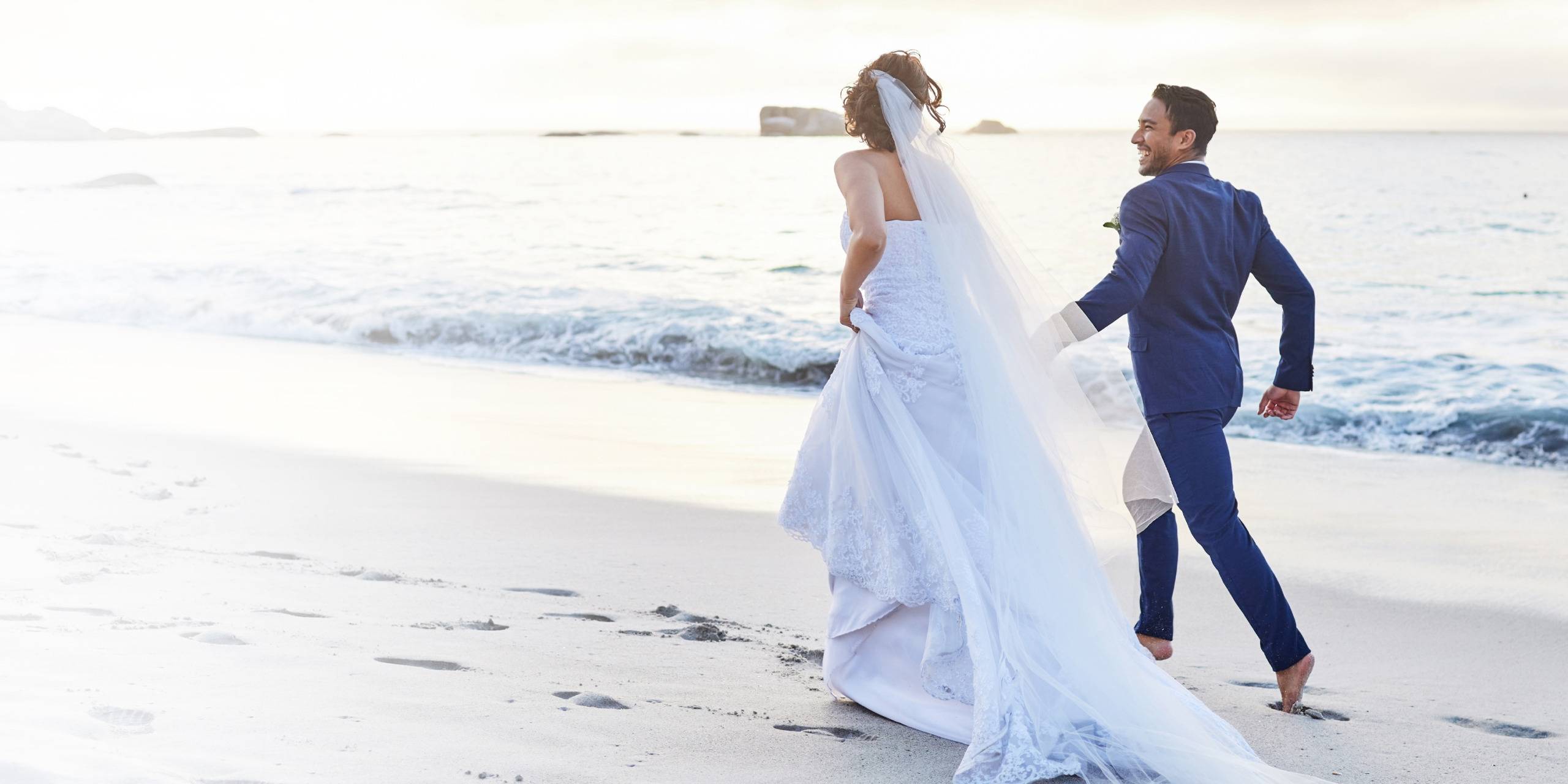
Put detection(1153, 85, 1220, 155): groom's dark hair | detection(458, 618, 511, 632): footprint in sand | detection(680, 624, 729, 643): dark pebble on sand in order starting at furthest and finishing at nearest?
detection(680, 624, 729, 643): dark pebble on sand, detection(458, 618, 511, 632): footprint in sand, detection(1153, 85, 1220, 155): groom's dark hair

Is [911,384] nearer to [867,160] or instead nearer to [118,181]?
[867,160]

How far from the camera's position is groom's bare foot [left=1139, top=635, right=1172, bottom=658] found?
342cm

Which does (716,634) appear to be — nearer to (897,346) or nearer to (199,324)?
(897,346)

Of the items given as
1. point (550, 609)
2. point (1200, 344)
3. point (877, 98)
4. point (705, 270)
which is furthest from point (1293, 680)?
point (705, 270)

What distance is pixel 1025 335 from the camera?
3.00 meters

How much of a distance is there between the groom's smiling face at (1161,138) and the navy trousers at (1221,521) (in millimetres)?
757

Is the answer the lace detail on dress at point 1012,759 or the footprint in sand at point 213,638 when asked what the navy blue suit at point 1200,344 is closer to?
the lace detail on dress at point 1012,759

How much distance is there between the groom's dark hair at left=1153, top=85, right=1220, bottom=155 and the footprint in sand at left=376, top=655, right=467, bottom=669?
8.56 feet

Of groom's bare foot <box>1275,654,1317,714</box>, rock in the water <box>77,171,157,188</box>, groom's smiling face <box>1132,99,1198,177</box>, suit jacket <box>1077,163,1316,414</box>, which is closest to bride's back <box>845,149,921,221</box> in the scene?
suit jacket <box>1077,163,1316,414</box>

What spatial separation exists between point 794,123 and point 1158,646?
76.0 meters

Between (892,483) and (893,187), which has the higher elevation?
(893,187)

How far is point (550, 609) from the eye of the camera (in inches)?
151

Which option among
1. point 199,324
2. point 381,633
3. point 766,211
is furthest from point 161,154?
point 381,633

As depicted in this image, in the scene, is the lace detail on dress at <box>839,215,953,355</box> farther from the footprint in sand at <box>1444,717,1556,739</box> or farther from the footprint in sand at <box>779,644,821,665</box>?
the footprint in sand at <box>1444,717,1556,739</box>
